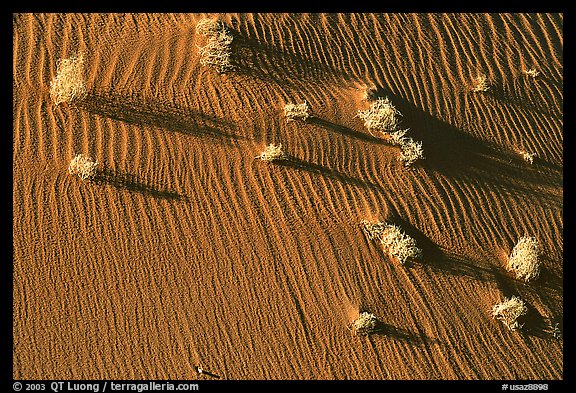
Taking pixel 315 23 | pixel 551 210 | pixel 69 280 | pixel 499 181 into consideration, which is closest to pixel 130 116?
pixel 69 280

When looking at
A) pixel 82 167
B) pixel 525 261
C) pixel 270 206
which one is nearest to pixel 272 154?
pixel 270 206

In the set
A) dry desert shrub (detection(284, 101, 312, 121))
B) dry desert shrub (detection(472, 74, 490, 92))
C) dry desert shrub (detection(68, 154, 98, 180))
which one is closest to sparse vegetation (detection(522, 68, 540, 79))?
dry desert shrub (detection(472, 74, 490, 92))

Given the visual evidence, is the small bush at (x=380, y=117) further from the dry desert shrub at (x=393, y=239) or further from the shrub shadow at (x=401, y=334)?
the shrub shadow at (x=401, y=334)

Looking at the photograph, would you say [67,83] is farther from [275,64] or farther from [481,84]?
[481,84]

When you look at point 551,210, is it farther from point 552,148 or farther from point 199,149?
point 199,149

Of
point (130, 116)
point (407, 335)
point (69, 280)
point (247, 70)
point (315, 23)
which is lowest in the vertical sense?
point (407, 335)

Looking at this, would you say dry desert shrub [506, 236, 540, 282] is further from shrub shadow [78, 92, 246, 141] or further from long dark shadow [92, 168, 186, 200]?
long dark shadow [92, 168, 186, 200]

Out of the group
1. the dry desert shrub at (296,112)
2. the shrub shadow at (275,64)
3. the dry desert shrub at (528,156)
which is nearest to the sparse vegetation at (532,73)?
the dry desert shrub at (528,156)
